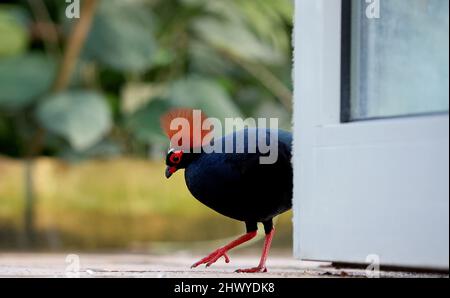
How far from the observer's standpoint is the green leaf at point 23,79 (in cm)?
339

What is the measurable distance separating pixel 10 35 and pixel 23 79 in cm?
19

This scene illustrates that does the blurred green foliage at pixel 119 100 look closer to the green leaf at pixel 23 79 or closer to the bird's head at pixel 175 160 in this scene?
the green leaf at pixel 23 79

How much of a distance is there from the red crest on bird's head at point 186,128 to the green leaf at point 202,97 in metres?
1.88

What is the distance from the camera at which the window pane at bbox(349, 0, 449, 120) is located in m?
1.20

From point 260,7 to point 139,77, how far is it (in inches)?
23.7

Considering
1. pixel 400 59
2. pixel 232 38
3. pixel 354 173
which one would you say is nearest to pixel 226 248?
pixel 354 173

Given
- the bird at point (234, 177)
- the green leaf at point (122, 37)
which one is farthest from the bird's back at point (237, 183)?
the green leaf at point (122, 37)

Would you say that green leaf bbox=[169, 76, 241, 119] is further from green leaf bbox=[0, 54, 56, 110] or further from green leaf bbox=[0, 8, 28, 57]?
green leaf bbox=[0, 8, 28, 57]

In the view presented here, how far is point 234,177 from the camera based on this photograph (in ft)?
4.48

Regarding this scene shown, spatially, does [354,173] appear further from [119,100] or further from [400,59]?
[119,100]

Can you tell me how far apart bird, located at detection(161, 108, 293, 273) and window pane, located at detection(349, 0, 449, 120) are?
17cm

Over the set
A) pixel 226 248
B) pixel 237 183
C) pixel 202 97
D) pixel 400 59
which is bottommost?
pixel 226 248
